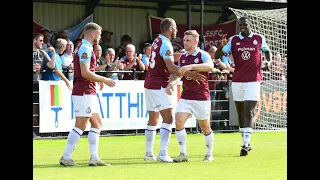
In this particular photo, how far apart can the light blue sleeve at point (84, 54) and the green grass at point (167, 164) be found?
157 centimetres

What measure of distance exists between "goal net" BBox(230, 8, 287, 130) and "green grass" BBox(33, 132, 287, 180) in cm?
344

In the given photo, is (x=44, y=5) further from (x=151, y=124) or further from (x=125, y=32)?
(x=151, y=124)

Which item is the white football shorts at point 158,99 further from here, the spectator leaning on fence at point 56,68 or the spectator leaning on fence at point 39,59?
the spectator leaning on fence at point 39,59

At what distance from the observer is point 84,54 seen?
1088cm

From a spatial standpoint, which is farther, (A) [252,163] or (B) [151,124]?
(B) [151,124]

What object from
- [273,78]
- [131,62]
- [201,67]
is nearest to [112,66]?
[131,62]

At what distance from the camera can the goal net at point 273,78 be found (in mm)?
21141

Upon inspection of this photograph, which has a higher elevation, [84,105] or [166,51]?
[166,51]

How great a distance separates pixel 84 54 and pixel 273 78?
1216cm

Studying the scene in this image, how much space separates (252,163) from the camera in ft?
37.6

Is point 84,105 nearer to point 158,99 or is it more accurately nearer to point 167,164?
point 158,99

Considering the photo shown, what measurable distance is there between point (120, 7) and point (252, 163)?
14.4m

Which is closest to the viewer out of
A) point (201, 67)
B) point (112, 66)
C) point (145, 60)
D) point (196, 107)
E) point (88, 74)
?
point (88, 74)
